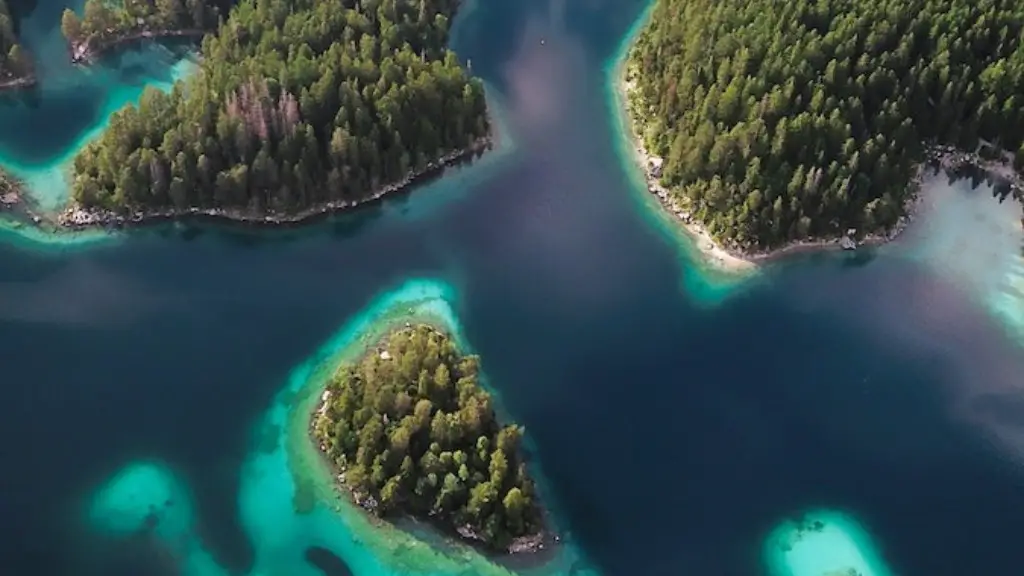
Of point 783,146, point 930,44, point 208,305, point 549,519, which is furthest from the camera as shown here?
point 930,44

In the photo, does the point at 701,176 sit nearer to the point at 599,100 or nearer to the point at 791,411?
the point at 599,100

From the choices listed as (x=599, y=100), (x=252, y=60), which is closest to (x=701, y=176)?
(x=599, y=100)

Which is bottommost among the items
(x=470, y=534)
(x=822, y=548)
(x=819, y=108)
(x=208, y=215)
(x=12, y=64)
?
(x=12, y=64)

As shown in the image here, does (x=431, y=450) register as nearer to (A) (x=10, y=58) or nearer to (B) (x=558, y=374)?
(B) (x=558, y=374)

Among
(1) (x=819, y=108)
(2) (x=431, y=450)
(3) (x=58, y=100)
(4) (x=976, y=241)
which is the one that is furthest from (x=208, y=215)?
(4) (x=976, y=241)

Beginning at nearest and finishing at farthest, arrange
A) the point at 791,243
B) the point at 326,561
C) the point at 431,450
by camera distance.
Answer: the point at 326,561
the point at 431,450
the point at 791,243

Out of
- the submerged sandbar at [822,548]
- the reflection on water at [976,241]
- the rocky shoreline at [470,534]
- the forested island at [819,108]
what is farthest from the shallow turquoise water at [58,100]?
the reflection on water at [976,241]
